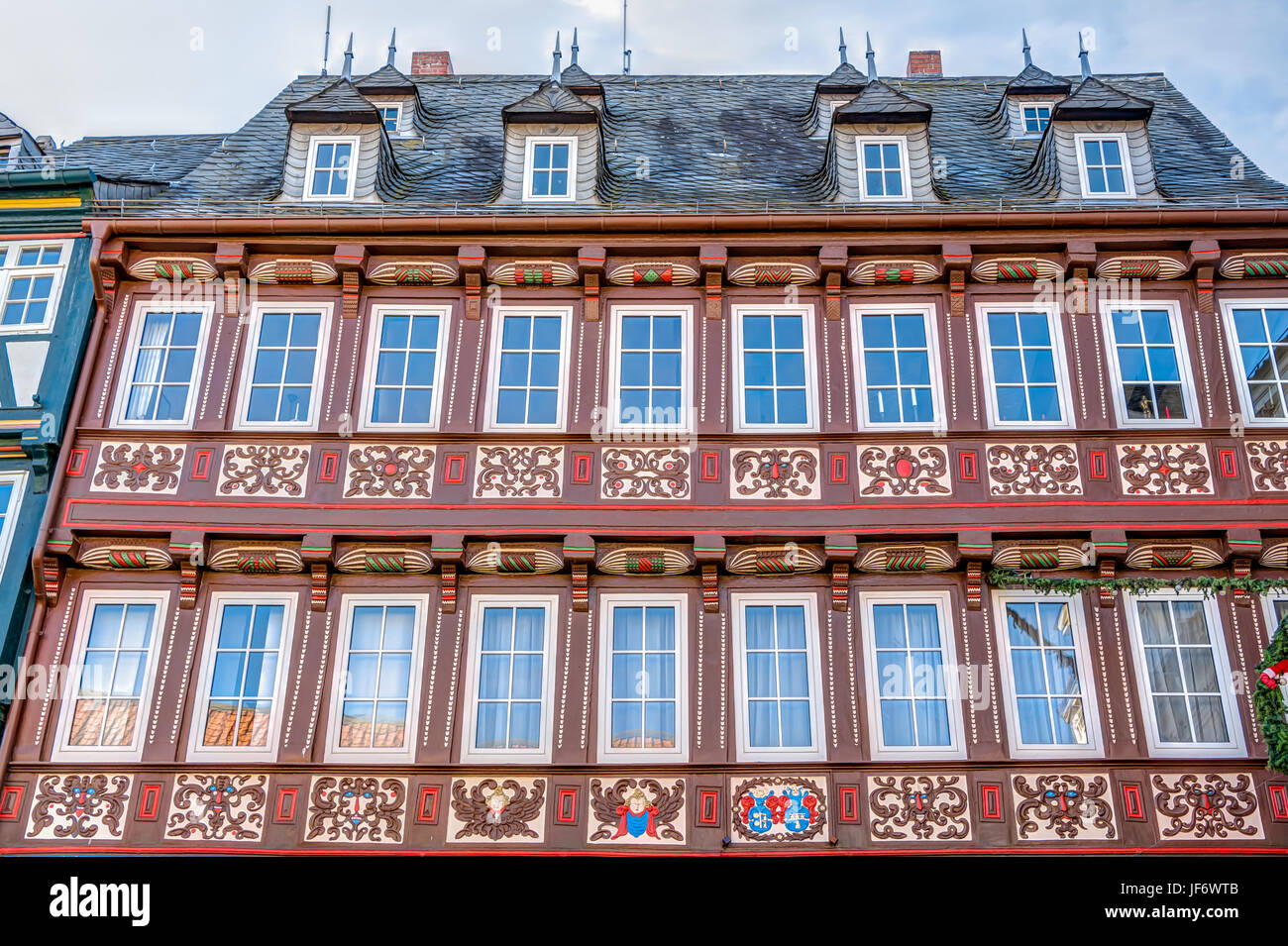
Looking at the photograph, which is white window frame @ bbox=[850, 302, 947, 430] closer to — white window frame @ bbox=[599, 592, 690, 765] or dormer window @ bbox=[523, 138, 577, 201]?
white window frame @ bbox=[599, 592, 690, 765]

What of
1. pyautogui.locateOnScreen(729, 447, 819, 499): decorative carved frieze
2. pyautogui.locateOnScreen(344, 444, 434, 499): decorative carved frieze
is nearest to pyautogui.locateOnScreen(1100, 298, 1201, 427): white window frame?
pyautogui.locateOnScreen(729, 447, 819, 499): decorative carved frieze

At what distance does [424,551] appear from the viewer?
44.2 feet

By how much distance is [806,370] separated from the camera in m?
14.4

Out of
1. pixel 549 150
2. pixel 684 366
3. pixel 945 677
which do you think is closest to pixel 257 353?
pixel 549 150

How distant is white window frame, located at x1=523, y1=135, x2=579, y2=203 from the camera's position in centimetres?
1563

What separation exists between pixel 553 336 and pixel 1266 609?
7.75 metres

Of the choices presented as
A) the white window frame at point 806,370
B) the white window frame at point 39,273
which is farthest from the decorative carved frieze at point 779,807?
the white window frame at point 39,273

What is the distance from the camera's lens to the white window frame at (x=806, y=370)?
1408cm

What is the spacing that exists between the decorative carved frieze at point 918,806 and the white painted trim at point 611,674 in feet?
6.03

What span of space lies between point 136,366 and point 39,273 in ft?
5.64

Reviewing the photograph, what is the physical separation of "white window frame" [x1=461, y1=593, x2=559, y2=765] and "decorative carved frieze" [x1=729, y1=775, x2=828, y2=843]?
185 centimetres

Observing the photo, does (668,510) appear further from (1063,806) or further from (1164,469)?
(1164,469)
